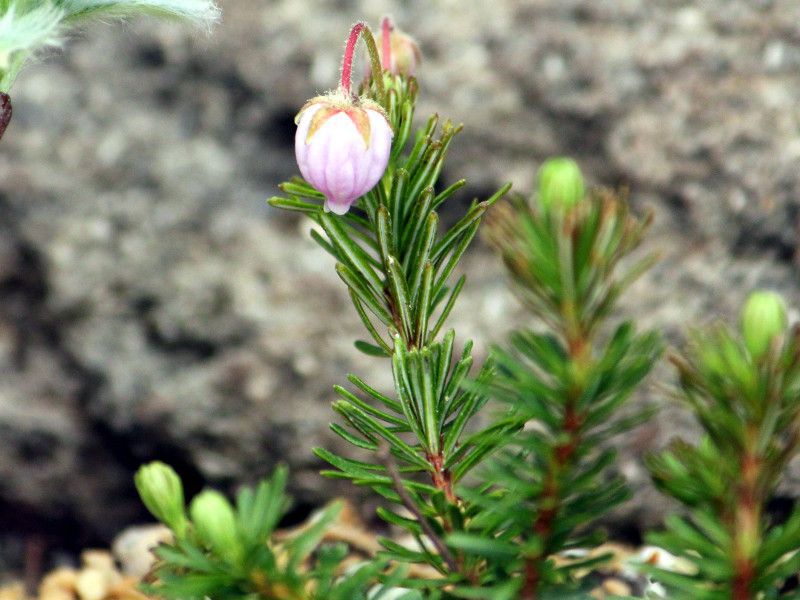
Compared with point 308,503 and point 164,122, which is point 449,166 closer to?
point 164,122

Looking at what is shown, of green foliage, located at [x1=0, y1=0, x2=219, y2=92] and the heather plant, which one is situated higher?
green foliage, located at [x1=0, y1=0, x2=219, y2=92]

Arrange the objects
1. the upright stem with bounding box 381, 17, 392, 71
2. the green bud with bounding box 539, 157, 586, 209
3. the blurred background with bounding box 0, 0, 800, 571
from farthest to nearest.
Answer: the blurred background with bounding box 0, 0, 800, 571 < the upright stem with bounding box 381, 17, 392, 71 < the green bud with bounding box 539, 157, 586, 209

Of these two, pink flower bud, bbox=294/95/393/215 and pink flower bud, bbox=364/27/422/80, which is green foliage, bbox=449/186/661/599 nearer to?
pink flower bud, bbox=294/95/393/215

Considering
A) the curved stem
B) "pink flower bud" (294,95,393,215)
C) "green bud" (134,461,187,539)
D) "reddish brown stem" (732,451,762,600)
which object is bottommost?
"reddish brown stem" (732,451,762,600)

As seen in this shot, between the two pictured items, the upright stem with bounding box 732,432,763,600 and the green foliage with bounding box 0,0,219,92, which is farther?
the green foliage with bounding box 0,0,219,92

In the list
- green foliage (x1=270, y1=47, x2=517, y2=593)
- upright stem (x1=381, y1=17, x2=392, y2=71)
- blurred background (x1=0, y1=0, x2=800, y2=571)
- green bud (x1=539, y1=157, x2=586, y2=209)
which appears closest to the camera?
green bud (x1=539, y1=157, x2=586, y2=209)

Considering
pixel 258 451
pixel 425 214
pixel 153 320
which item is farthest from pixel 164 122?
pixel 425 214

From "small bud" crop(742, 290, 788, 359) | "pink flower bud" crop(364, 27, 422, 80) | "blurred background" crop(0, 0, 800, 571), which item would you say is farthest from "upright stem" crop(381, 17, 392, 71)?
"blurred background" crop(0, 0, 800, 571)

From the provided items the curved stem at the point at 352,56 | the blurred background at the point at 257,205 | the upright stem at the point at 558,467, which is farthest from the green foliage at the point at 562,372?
the blurred background at the point at 257,205

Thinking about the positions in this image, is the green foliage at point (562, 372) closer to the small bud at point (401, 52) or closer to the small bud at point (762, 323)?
the small bud at point (762, 323)
